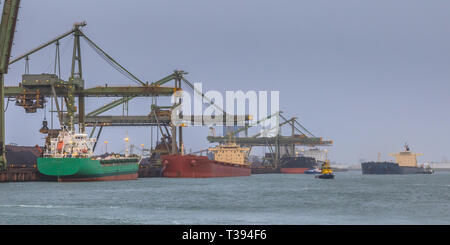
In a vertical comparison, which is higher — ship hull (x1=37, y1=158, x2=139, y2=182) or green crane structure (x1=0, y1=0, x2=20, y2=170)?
green crane structure (x1=0, y1=0, x2=20, y2=170)

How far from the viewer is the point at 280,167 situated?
6393 inches

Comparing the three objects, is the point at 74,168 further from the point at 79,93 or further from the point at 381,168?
the point at 381,168

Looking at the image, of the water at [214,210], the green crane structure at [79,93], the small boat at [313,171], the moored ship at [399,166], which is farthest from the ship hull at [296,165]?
the water at [214,210]

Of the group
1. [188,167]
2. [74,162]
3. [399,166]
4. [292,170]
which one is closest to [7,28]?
[74,162]

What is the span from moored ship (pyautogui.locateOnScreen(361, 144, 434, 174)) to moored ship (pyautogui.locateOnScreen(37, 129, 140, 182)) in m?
89.0

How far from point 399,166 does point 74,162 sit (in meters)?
111

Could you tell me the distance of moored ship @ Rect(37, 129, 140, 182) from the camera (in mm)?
66500

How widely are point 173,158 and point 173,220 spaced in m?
63.5

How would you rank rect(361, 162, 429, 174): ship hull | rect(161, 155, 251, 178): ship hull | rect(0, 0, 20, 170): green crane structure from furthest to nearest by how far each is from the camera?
rect(361, 162, 429, 174): ship hull, rect(161, 155, 251, 178): ship hull, rect(0, 0, 20, 170): green crane structure

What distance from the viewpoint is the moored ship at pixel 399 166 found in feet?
495

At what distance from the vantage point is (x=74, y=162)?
66375mm

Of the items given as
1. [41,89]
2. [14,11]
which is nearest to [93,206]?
[14,11]

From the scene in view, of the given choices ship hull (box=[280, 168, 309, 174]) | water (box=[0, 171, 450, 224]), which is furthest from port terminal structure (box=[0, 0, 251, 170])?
ship hull (box=[280, 168, 309, 174])

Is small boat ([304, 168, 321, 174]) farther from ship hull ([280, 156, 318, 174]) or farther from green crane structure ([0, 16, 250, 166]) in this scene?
green crane structure ([0, 16, 250, 166])
